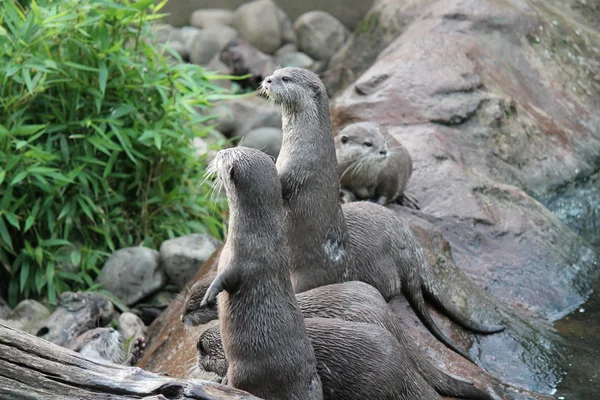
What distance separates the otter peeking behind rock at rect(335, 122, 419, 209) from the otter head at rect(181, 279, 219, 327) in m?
1.46

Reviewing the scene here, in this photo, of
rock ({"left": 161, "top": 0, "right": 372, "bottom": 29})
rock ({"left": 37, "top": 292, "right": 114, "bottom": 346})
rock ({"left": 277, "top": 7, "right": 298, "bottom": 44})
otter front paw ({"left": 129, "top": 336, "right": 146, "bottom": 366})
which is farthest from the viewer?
rock ({"left": 161, "top": 0, "right": 372, "bottom": 29})

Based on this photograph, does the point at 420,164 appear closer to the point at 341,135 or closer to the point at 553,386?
the point at 341,135

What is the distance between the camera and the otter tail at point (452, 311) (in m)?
3.51

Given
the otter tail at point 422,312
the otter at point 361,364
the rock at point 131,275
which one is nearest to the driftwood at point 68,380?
the otter at point 361,364

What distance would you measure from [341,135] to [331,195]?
49.8 inches

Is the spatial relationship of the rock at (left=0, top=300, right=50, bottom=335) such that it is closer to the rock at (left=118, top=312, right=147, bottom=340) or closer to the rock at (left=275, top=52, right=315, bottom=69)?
the rock at (left=118, top=312, right=147, bottom=340)

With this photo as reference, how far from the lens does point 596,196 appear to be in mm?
5734

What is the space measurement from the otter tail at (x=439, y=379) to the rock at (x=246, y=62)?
22.0 ft

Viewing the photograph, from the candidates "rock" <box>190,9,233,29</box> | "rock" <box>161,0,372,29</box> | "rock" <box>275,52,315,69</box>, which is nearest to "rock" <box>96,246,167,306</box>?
"rock" <box>275,52,315,69</box>

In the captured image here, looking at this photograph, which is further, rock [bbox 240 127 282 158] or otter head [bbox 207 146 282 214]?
rock [bbox 240 127 282 158]

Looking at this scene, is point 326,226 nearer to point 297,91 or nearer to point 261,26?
point 297,91

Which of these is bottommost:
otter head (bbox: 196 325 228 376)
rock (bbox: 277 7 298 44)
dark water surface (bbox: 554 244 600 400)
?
rock (bbox: 277 7 298 44)

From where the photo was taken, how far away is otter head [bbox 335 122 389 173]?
418cm

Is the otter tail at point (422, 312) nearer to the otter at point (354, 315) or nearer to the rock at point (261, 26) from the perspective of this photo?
the otter at point (354, 315)
